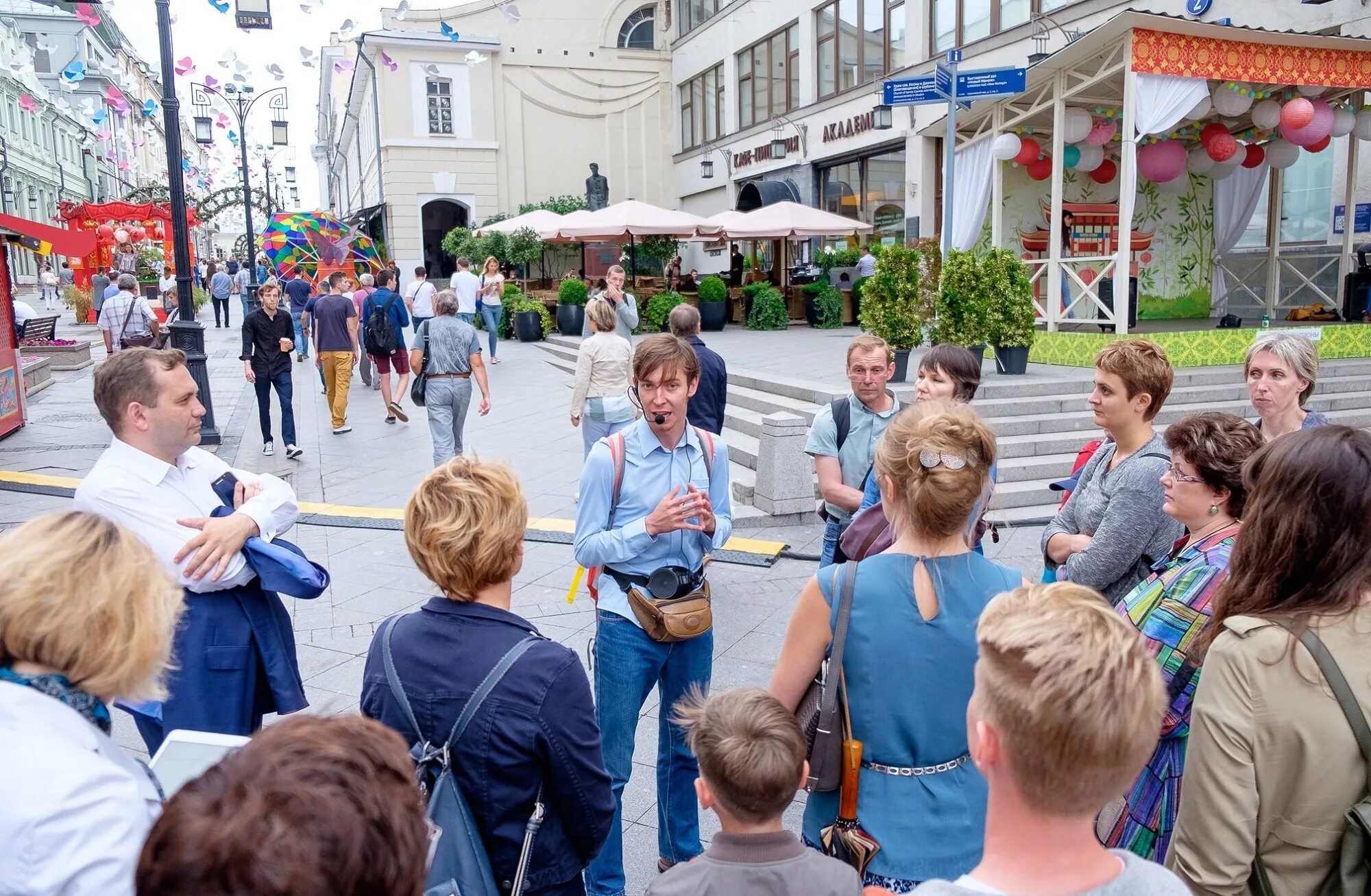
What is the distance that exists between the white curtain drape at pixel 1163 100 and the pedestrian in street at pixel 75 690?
38.0ft

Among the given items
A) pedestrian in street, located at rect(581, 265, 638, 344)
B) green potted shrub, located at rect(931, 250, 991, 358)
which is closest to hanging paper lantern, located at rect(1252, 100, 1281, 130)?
green potted shrub, located at rect(931, 250, 991, 358)

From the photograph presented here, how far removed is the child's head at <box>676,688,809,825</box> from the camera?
A: 1.75m

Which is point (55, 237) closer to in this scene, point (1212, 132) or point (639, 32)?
point (1212, 132)

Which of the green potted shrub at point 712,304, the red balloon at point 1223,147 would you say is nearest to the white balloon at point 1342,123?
the red balloon at point 1223,147

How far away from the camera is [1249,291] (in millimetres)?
15750

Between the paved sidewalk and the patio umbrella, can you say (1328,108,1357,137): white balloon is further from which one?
the patio umbrella

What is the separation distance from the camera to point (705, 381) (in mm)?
6672

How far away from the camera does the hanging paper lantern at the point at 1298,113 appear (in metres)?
11.6

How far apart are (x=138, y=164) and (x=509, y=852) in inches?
3589

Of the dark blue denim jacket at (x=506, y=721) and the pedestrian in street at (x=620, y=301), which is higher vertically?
the pedestrian in street at (x=620, y=301)

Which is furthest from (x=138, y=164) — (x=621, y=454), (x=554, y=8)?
(x=621, y=454)

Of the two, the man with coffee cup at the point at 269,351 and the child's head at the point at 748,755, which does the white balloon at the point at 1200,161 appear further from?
the child's head at the point at 748,755

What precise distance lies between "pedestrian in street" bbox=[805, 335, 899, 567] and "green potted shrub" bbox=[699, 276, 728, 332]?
16.7m

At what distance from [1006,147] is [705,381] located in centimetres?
789
